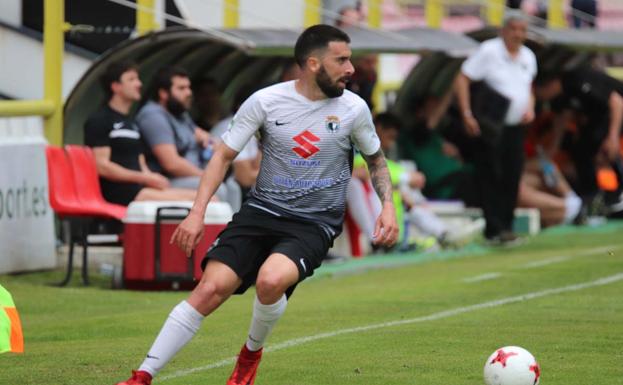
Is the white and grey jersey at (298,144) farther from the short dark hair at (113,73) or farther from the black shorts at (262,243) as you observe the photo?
the short dark hair at (113,73)

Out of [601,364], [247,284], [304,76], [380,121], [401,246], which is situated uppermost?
[304,76]

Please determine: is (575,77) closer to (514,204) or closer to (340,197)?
(514,204)

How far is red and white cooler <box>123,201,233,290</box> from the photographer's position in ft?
46.2

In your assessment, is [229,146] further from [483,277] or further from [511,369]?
[483,277]

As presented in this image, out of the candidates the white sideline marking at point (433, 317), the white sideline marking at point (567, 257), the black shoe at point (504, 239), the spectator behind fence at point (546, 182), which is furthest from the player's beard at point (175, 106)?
the spectator behind fence at point (546, 182)

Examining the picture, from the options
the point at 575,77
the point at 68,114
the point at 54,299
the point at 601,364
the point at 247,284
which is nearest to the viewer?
the point at 247,284

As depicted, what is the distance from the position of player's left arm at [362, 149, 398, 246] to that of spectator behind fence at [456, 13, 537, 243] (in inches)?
364

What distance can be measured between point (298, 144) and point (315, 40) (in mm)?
548

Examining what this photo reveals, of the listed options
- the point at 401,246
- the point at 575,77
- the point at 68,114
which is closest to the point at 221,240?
the point at 68,114

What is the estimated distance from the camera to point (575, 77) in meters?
22.5

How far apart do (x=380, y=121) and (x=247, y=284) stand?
33.9 feet

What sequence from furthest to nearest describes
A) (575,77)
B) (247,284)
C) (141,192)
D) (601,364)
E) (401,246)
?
(575,77) < (401,246) < (141,192) < (601,364) < (247,284)

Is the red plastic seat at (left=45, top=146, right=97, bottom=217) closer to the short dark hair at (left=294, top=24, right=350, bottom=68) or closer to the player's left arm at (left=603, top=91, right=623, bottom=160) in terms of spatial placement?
the short dark hair at (left=294, top=24, right=350, bottom=68)

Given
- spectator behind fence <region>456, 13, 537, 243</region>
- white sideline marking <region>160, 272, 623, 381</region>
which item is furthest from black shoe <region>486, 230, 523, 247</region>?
white sideline marking <region>160, 272, 623, 381</region>
